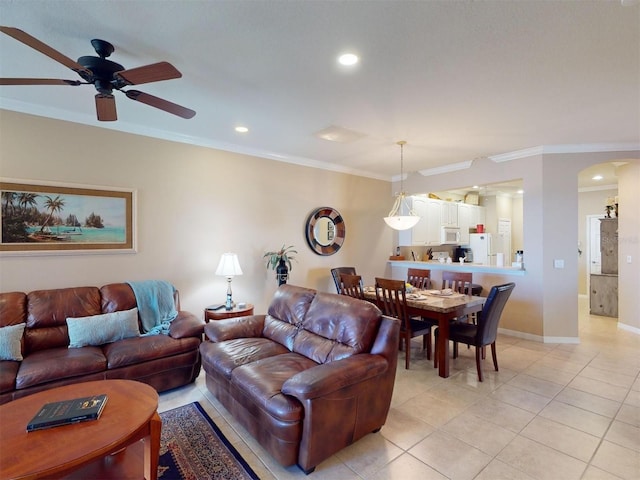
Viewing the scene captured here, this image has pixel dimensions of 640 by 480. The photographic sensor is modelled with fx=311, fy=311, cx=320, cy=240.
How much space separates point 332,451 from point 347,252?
12.7 ft

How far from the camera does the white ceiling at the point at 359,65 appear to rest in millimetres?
1813

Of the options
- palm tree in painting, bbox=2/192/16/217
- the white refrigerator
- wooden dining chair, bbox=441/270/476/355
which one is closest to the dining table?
wooden dining chair, bbox=441/270/476/355

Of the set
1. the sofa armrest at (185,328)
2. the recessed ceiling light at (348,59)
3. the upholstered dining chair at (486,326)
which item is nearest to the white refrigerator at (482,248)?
→ the upholstered dining chair at (486,326)

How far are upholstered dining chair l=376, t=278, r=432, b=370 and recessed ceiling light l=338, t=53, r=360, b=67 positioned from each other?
2234 mm

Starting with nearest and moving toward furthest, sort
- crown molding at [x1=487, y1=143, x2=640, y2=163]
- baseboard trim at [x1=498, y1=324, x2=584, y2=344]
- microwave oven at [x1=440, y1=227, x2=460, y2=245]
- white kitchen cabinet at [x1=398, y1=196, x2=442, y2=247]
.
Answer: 1. crown molding at [x1=487, y1=143, x2=640, y2=163]
2. baseboard trim at [x1=498, y1=324, x2=584, y2=344]
3. white kitchen cabinet at [x1=398, y1=196, x2=442, y2=247]
4. microwave oven at [x1=440, y1=227, x2=460, y2=245]

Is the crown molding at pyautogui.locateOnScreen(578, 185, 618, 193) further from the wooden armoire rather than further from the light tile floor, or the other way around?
the light tile floor

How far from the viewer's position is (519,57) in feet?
7.29

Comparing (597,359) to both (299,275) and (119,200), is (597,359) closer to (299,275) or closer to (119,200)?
(299,275)

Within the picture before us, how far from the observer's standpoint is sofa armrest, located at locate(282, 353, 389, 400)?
6.13ft

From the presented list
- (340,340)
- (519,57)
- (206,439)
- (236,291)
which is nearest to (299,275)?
(236,291)

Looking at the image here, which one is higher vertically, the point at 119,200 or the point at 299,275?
the point at 119,200

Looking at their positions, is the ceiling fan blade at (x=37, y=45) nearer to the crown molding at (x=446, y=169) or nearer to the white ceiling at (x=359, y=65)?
the white ceiling at (x=359, y=65)

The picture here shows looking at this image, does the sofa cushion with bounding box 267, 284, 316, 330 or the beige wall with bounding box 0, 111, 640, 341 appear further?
the beige wall with bounding box 0, 111, 640, 341

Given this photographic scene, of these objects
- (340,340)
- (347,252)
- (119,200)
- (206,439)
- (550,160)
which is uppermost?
(550,160)
